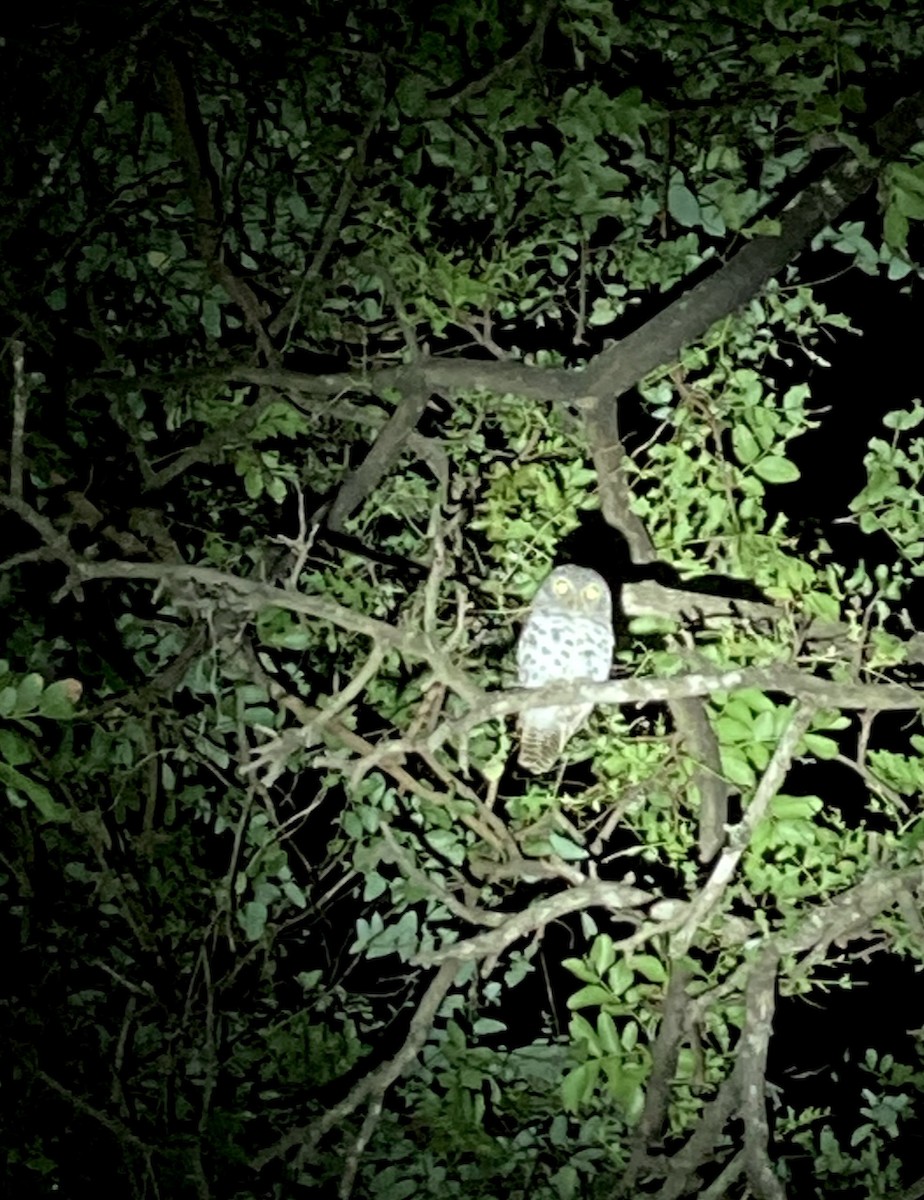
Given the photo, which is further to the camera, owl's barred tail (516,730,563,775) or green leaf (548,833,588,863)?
owl's barred tail (516,730,563,775)

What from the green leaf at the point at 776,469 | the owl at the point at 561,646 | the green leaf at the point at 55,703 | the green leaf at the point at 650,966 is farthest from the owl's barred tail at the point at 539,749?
the green leaf at the point at 55,703

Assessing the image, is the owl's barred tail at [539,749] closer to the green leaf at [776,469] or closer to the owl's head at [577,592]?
the owl's head at [577,592]

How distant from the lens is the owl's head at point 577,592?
1759 millimetres

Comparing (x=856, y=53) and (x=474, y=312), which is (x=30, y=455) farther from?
(x=856, y=53)

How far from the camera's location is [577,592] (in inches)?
70.1

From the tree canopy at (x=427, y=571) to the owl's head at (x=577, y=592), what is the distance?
5 cm

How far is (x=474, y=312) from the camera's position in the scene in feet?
6.81

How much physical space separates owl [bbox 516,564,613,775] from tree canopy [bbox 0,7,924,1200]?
0.05 m

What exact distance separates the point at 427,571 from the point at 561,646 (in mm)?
239

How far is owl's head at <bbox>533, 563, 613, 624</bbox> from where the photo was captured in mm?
1759

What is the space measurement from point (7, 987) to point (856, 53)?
73.3 inches

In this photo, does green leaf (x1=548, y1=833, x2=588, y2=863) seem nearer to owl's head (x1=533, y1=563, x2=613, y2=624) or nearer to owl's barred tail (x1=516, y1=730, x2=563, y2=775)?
owl's barred tail (x1=516, y1=730, x2=563, y2=775)

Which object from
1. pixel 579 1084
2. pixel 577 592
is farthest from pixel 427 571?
pixel 579 1084

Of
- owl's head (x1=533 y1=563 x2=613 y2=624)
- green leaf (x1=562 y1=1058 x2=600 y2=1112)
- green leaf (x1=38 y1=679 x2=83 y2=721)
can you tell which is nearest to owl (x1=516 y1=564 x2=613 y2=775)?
owl's head (x1=533 y1=563 x2=613 y2=624)
